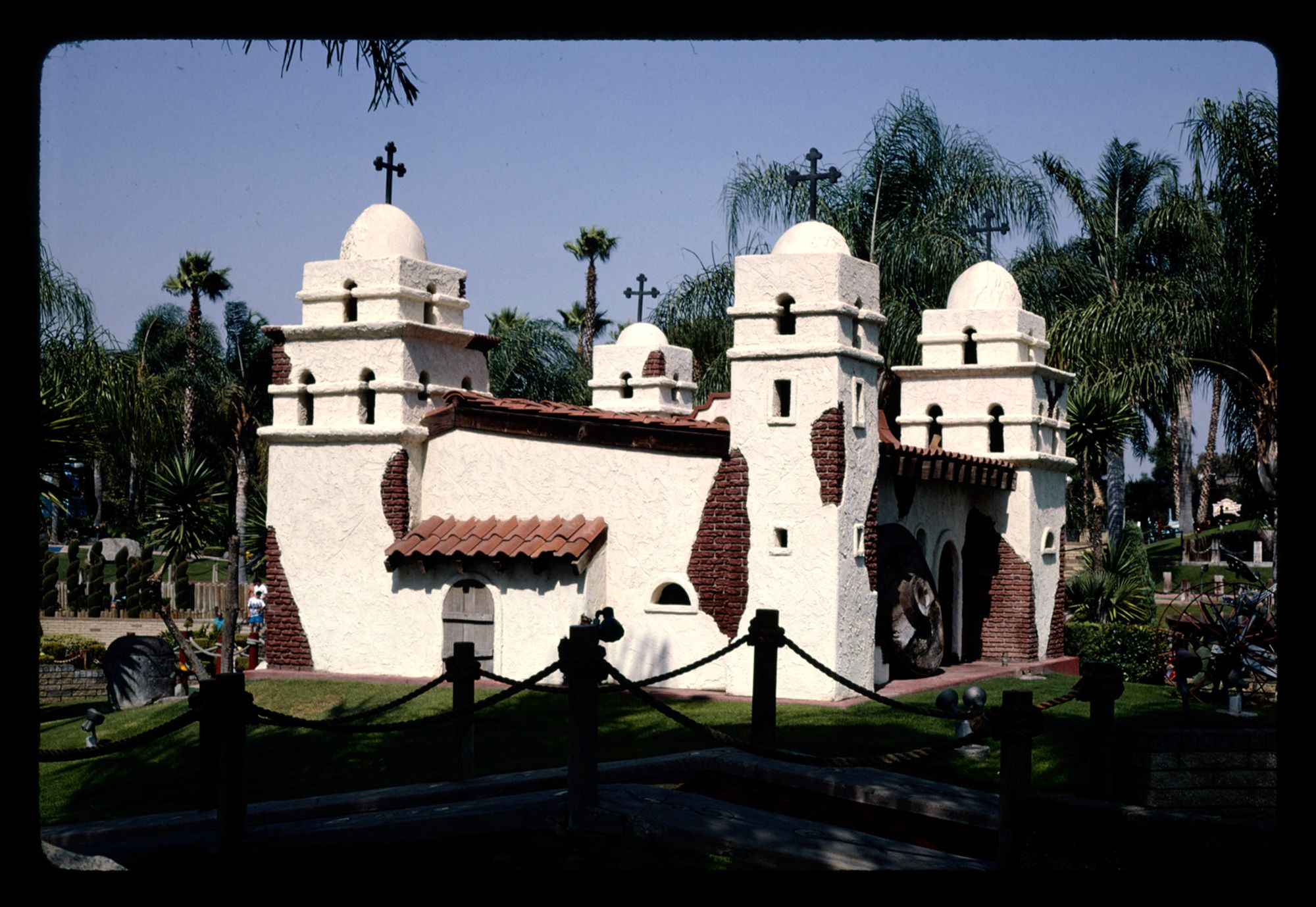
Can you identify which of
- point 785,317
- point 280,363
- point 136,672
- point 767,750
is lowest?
point 136,672

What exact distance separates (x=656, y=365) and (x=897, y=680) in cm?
792

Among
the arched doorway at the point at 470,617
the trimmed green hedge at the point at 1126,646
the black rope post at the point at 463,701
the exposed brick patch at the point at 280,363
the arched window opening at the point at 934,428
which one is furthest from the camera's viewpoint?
the arched window opening at the point at 934,428

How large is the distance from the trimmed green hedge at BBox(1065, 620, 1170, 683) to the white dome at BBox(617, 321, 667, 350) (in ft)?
27.1

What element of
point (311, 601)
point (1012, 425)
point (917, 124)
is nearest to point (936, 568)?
point (1012, 425)

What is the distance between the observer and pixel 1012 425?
20.5m

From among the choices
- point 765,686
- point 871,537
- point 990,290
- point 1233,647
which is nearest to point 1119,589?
point 990,290

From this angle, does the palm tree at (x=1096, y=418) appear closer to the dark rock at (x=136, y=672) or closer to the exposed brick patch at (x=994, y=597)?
the exposed brick patch at (x=994, y=597)

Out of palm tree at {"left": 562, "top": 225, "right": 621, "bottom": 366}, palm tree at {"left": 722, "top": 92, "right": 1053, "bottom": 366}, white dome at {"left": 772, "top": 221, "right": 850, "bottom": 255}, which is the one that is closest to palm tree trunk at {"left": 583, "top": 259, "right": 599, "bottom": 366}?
palm tree at {"left": 562, "top": 225, "right": 621, "bottom": 366}

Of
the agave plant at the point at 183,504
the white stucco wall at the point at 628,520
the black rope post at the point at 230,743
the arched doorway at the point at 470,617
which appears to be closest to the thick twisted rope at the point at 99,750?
the black rope post at the point at 230,743

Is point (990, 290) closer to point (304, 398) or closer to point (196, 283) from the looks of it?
point (304, 398)

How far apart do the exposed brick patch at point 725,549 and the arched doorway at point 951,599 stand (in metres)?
4.62

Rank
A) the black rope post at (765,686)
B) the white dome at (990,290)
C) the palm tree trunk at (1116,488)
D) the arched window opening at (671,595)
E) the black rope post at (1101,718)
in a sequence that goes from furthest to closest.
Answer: the palm tree trunk at (1116,488) < the white dome at (990,290) < the arched window opening at (671,595) < the black rope post at (765,686) < the black rope post at (1101,718)

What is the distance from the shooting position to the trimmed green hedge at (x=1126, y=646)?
19.8 meters

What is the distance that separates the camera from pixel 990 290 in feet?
67.4
